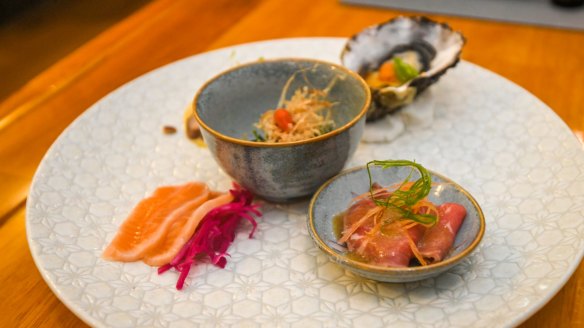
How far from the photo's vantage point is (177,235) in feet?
4.70

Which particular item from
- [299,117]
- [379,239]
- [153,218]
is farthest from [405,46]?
[153,218]

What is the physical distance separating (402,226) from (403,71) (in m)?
0.78

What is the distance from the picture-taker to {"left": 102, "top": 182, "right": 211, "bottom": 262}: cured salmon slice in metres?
1.40

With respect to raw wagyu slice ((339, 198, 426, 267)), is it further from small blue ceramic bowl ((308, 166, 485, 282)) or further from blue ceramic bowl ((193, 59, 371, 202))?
Result: blue ceramic bowl ((193, 59, 371, 202))

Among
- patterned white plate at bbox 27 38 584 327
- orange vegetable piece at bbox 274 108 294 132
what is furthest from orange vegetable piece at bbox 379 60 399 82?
orange vegetable piece at bbox 274 108 294 132

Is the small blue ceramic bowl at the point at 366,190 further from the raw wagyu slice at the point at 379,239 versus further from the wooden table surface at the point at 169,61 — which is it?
the wooden table surface at the point at 169,61

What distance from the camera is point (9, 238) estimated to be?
157 centimetres

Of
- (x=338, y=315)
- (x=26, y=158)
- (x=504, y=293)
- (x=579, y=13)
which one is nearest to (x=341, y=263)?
(x=338, y=315)

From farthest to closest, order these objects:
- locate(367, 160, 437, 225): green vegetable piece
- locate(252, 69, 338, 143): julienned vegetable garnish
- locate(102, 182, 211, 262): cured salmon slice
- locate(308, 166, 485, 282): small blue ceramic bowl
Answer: locate(252, 69, 338, 143): julienned vegetable garnish, locate(102, 182, 211, 262): cured salmon slice, locate(367, 160, 437, 225): green vegetable piece, locate(308, 166, 485, 282): small blue ceramic bowl

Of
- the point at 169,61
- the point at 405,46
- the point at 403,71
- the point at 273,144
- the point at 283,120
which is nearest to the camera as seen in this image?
the point at 273,144

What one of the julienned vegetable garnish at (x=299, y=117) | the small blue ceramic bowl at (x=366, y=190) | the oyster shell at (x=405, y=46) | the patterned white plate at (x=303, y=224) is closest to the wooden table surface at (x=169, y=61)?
the patterned white plate at (x=303, y=224)

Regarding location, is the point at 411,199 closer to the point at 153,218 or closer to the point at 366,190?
the point at 366,190

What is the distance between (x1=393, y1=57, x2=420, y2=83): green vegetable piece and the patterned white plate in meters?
0.15

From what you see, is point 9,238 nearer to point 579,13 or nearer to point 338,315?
point 338,315
